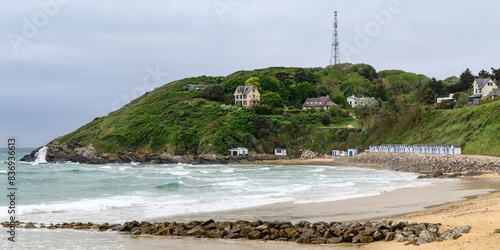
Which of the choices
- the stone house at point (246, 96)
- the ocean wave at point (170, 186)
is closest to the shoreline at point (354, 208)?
the ocean wave at point (170, 186)

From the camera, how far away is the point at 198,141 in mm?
80375

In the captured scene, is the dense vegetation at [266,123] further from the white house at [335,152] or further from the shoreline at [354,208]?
the shoreline at [354,208]

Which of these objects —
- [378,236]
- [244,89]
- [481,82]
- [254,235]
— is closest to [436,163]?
[378,236]

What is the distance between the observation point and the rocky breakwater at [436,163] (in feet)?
112

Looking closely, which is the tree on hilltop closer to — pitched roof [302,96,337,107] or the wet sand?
pitched roof [302,96,337,107]

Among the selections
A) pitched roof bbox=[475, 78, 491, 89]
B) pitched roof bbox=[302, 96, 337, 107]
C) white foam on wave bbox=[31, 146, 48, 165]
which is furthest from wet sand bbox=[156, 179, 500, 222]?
pitched roof bbox=[302, 96, 337, 107]

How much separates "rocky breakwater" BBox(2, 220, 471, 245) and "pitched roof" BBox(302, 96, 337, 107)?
289 feet

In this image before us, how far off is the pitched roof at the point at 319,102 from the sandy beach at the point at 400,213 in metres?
70.7

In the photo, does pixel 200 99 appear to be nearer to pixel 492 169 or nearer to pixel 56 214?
pixel 492 169

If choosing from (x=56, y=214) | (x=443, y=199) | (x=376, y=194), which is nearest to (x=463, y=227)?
(x=443, y=199)

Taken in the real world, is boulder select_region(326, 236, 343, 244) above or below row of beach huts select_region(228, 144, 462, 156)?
below

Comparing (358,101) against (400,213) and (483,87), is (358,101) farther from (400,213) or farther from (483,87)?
(400,213)

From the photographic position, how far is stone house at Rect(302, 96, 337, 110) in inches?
3915

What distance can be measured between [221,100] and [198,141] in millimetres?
25254
